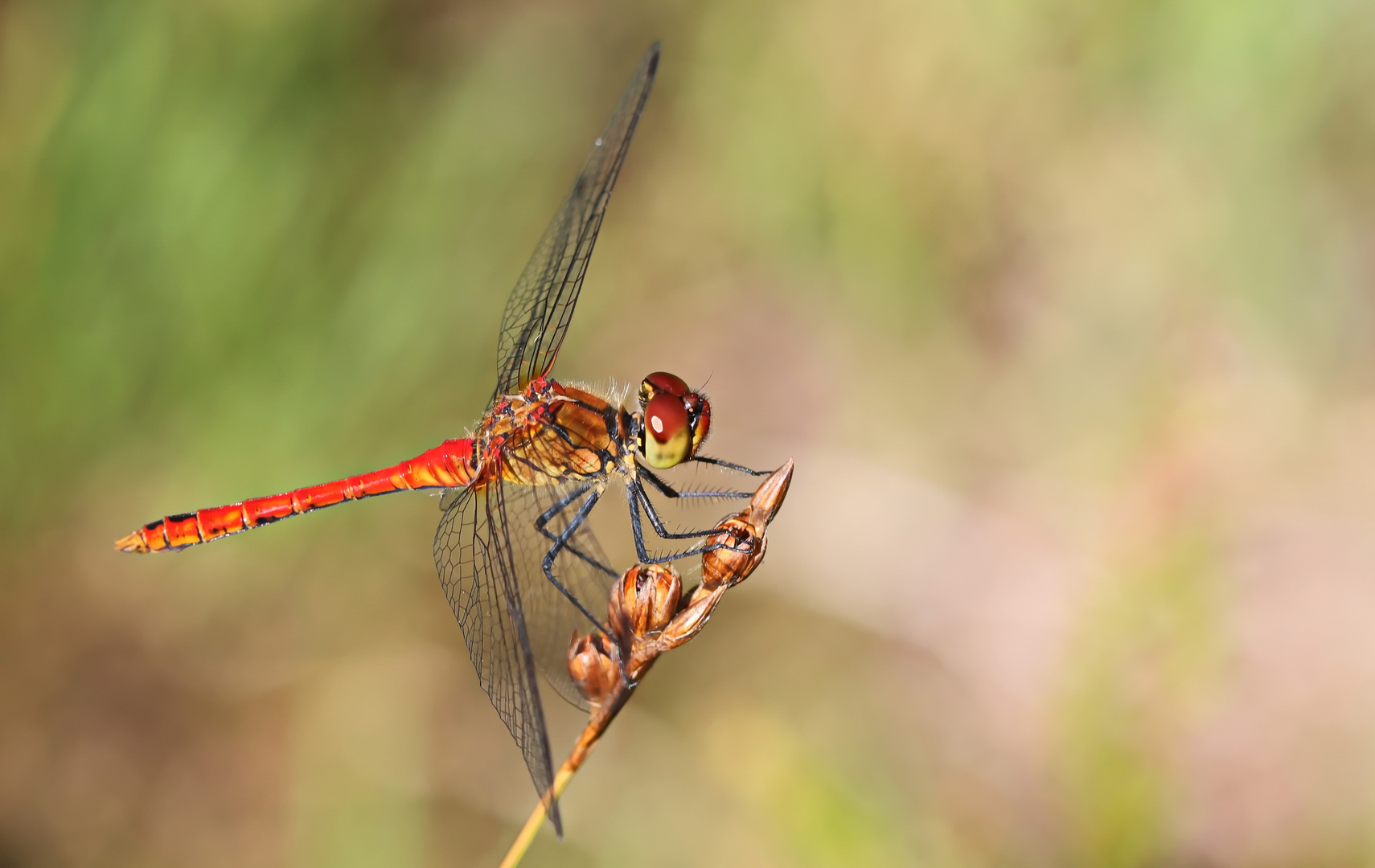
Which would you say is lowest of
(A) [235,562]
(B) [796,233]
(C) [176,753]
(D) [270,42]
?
(C) [176,753]

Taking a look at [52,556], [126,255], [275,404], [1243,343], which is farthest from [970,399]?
[52,556]

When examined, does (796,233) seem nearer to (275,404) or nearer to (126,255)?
(275,404)

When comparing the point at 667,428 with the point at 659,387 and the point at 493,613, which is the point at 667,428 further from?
the point at 493,613

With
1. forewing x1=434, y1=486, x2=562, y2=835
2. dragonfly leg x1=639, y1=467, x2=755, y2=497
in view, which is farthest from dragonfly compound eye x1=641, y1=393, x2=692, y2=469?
forewing x1=434, y1=486, x2=562, y2=835

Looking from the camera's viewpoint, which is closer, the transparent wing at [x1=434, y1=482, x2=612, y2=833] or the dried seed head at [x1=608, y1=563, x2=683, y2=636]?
the dried seed head at [x1=608, y1=563, x2=683, y2=636]

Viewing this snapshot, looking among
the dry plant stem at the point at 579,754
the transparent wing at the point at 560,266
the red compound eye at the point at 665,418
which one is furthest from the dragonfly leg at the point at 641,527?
the dry plant stem at the point at 579,754

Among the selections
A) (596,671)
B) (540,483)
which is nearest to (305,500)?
(540,483)

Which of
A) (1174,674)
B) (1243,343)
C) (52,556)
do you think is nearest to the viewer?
(1174,674)

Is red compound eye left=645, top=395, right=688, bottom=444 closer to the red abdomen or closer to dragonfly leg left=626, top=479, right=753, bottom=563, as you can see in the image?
dragonfly leg left=626, top=479, right=753, bottom=563
